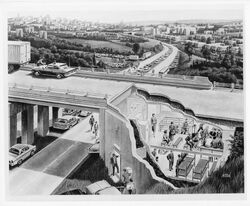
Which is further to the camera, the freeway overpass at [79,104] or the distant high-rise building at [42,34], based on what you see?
the distant high-rise building at [42,34]

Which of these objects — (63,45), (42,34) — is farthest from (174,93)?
(42,34)

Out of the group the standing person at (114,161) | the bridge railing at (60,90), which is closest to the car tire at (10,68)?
the bridge railing at (60,90)

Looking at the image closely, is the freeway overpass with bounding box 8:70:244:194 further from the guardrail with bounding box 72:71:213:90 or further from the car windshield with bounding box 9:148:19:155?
the car windshield with bounding box 9:148:19:155

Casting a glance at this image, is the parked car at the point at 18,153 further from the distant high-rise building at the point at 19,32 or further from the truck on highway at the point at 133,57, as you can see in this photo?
the truck on highway at the point at 133,57

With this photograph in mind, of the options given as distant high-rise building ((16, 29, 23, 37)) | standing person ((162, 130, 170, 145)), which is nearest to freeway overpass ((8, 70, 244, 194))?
standing person ((162, 130, 170, 145))

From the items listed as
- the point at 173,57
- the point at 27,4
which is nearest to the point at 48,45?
the point at 27,4

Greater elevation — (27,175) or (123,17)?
(123,17)

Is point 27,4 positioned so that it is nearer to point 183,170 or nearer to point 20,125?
point 20,125

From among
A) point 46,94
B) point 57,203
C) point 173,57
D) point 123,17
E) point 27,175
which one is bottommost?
point 57,203
